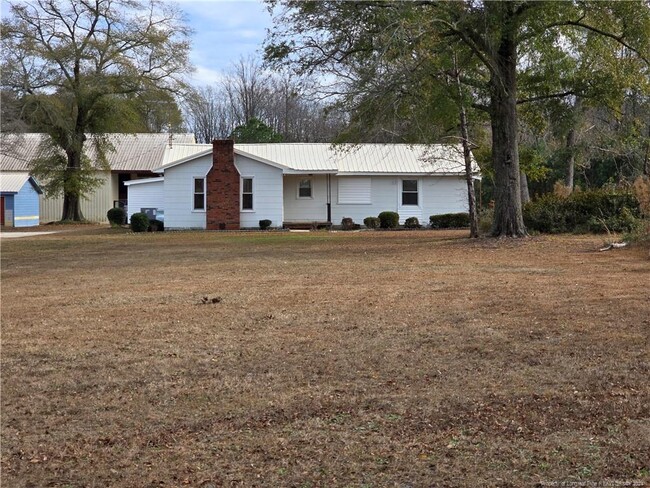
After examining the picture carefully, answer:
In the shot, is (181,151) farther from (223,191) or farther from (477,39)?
(477,39)

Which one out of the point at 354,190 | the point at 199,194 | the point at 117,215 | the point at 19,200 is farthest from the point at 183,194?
the point at 19,200

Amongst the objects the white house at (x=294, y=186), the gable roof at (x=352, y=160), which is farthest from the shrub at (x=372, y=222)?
the gable roof at (x=352, y=160)

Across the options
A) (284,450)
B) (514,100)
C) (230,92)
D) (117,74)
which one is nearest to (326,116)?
(514,100)

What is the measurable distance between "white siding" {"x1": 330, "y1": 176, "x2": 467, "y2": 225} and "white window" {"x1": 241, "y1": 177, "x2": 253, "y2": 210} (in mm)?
4476

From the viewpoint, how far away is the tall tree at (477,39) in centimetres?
1638

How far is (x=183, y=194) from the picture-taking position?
A: 3306cm

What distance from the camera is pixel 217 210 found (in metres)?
32.9

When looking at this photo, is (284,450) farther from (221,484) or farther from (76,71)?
(76,71)

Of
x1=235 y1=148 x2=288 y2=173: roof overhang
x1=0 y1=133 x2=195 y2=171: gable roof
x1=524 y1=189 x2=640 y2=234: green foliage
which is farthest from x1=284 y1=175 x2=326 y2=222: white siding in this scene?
x1=0 y1=133 x2=195 y2=171: gable roof

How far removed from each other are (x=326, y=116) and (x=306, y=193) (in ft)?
53.1

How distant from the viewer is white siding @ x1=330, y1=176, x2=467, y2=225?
118 ft

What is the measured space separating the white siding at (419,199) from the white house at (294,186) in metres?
0.05

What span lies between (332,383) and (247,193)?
27730 millimetres

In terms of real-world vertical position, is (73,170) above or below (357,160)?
above
